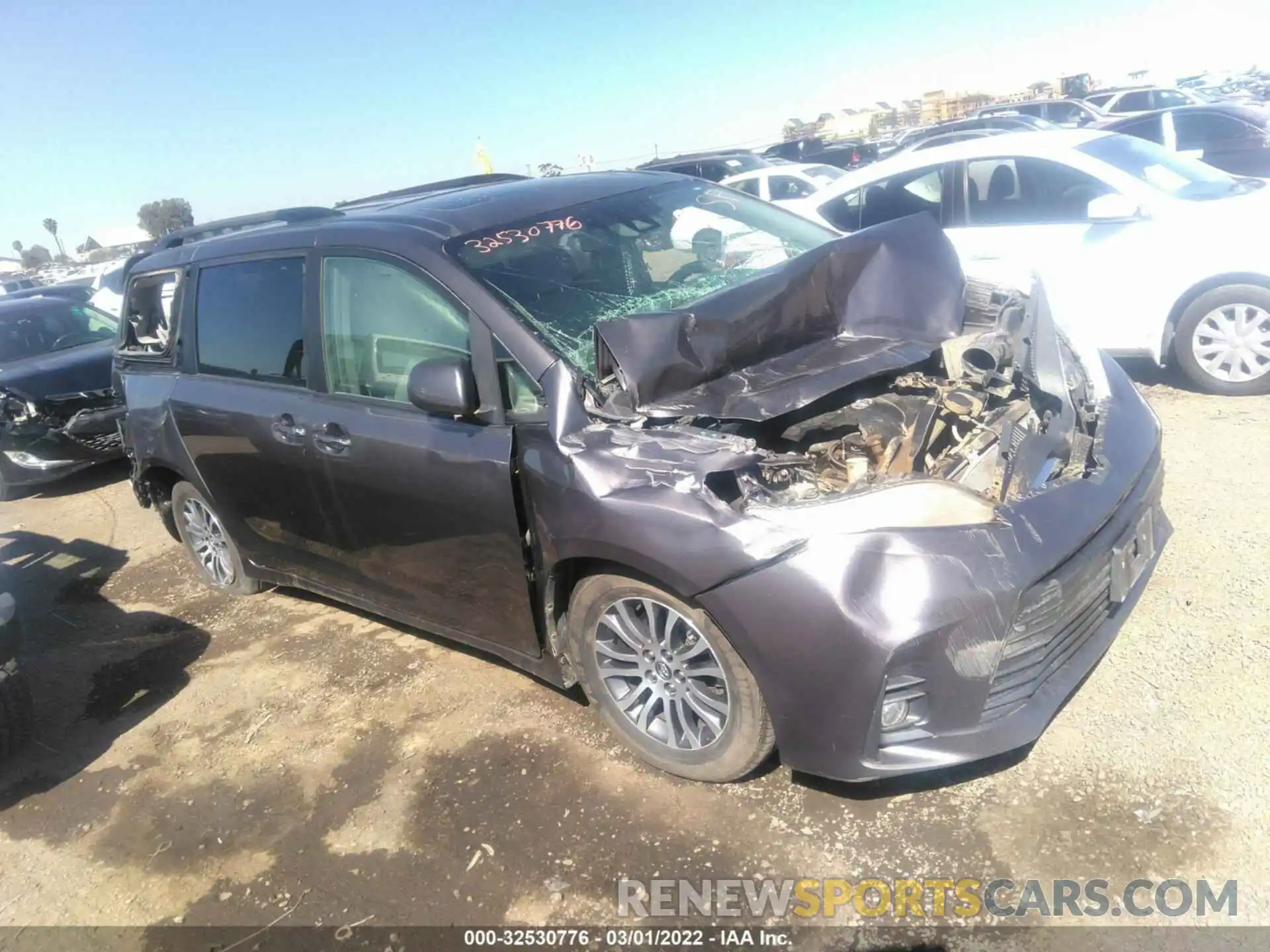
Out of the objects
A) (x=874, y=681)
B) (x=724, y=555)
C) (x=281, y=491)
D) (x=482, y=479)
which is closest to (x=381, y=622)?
(x=281, y=491)

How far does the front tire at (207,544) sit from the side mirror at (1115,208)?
554 cm

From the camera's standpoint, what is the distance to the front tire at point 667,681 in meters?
2.56

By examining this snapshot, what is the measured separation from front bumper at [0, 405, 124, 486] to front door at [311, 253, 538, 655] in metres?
4.93

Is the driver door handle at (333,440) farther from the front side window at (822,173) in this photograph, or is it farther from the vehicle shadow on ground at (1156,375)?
the front side window at (822,173)

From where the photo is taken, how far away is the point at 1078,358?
3.28 meters

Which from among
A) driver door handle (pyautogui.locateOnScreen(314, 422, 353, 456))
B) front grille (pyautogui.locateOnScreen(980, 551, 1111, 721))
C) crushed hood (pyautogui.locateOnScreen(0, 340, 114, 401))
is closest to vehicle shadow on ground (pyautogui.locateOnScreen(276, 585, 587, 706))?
driver door handle (pyautogui.locateOnScreen(314, 422, 353, 456))

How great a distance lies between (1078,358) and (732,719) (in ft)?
6.36

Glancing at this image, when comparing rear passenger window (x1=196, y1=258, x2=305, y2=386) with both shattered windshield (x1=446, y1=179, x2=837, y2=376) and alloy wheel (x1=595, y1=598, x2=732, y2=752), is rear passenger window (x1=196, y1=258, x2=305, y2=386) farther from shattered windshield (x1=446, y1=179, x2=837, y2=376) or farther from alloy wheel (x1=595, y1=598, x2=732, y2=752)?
alloy wheel (x1=595, y1=598, x2=732, y2=752)

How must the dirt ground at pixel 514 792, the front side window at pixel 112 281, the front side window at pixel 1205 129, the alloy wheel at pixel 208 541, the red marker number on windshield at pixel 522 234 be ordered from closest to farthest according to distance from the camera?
the dirt ground at pixel 514 792, the red marker number on windshield at pixel 522 234, the alloy wheel at pixel 208 541, the front side window at pixel 1205 129, the front side window at pixel 112 281

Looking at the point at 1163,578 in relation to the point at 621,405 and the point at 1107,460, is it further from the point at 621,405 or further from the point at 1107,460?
the point at 621,405

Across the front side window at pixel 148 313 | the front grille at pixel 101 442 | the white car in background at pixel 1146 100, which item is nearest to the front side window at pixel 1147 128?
the white car in background at pixel 1146 100

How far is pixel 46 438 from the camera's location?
7383 mm

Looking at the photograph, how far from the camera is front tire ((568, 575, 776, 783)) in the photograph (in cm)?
256

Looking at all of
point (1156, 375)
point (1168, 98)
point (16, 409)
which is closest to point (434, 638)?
point (1156, 375)
